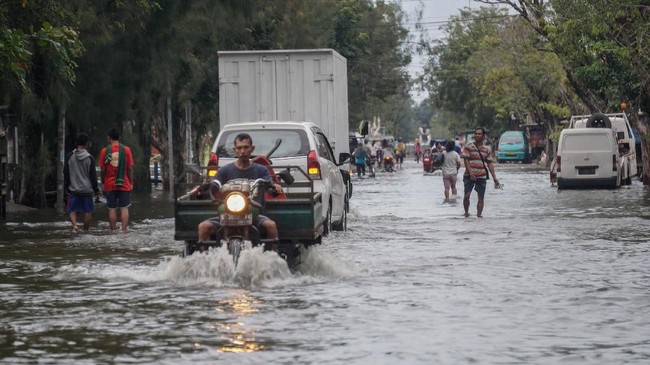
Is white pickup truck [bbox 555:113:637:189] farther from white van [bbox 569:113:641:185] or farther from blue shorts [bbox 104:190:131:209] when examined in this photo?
blue shorts [bbox 104:190:131:209]

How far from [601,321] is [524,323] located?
63cm

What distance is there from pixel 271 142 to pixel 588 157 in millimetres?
21223

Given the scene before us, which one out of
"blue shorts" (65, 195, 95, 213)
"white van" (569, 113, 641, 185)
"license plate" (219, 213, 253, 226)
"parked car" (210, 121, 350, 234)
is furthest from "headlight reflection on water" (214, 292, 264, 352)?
Result: "white van" (569, 113, 641, 185)

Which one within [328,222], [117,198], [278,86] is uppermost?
[278,86]

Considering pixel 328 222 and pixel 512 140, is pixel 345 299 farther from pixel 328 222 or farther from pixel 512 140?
pixel 512 140

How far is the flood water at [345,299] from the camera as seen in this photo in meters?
9.35

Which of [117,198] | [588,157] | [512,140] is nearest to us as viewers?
[117,198]

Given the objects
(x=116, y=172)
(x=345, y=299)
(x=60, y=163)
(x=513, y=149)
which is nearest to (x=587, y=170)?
(x=60, y=163)

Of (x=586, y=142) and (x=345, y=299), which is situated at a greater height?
(x=586, y=142)

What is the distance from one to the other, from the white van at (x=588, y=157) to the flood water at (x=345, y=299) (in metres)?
17.6

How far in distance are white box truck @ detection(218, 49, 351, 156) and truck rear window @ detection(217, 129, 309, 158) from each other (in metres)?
5.77

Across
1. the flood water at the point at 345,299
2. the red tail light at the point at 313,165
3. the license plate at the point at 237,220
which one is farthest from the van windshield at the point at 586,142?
the license plate at the point at 237,220

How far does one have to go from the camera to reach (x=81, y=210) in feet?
72.3

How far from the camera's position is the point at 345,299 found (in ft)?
40.0
